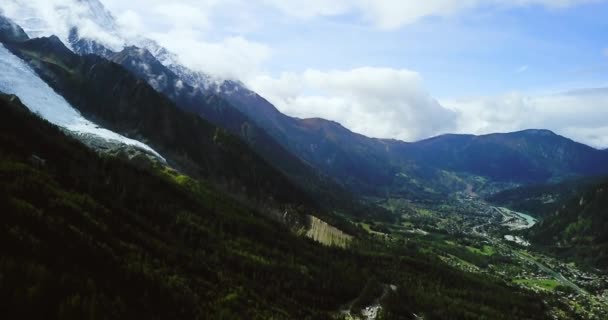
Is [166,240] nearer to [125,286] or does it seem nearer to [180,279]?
[180,279]

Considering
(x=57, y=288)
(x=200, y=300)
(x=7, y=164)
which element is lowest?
(x=200, y=300)

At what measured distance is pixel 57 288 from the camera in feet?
281

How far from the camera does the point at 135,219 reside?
7539 inches

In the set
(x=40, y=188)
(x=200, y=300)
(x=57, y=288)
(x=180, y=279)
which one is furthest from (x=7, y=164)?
(x=57, y=288)

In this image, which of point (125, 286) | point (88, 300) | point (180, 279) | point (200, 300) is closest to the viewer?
point (88, 300)

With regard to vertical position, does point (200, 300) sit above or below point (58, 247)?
below

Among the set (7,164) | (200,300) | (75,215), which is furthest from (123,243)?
(7,164)

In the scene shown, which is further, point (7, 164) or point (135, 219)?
point (135, 219)

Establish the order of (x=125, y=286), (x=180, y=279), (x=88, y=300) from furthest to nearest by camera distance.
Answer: (x=180, y=279) → (x=125, y=286) → (x=88, y=300)

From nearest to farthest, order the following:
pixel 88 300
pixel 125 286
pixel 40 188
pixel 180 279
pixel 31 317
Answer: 1. pixel 31 317
2. pixel 88 300
3. pixel 125 286
4. pixel 180 279
5. pixel 40 188

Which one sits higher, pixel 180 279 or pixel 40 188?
pixel 40 188

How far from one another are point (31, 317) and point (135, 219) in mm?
119038

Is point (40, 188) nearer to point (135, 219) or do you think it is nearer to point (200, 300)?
point (135, 219)

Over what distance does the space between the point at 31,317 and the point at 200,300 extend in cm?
6228
